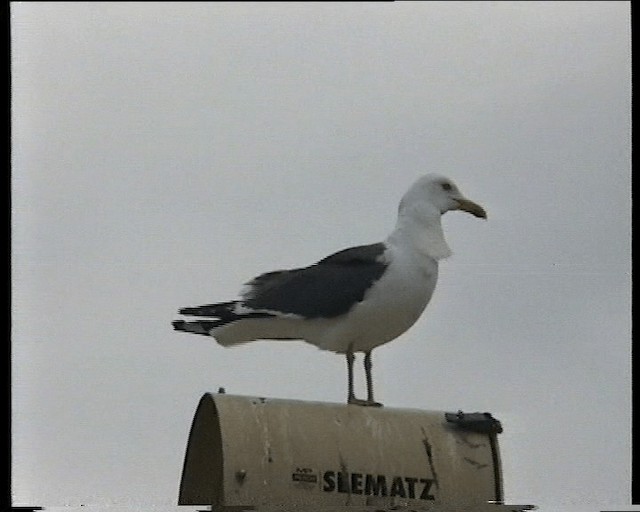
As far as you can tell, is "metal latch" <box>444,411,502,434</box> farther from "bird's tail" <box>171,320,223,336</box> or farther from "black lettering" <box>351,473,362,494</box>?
"bird's tail" <box>171,320,223,336</box>

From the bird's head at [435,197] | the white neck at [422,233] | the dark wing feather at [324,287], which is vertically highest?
the bird's head at [435,197]

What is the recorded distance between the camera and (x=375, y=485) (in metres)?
4.70

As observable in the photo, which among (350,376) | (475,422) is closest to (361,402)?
(350,376)

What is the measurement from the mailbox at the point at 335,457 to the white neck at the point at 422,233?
2.40 feet

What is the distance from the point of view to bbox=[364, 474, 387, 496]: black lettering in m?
4.69

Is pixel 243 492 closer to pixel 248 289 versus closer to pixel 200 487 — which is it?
pixel 200 487

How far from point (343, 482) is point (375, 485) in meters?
0.12

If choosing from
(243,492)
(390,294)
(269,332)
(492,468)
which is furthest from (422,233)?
(243,492)

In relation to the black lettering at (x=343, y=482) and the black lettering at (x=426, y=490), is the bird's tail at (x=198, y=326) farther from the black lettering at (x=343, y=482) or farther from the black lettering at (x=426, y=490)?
the black lettering at (x=426, y=490)

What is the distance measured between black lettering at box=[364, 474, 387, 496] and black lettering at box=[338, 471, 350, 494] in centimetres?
7

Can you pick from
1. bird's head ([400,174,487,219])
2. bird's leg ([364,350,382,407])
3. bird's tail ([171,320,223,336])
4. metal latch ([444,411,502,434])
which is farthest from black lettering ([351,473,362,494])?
bird's head ([400,174,487,219])

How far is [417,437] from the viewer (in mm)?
4879

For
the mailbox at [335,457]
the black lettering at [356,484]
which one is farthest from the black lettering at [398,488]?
the black lettering at [356,484]

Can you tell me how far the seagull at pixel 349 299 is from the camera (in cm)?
535
